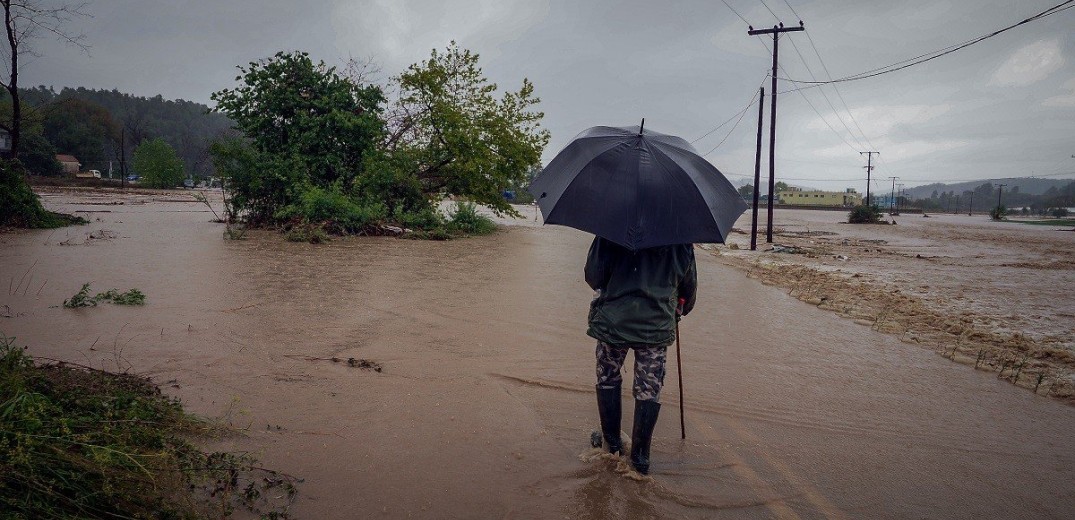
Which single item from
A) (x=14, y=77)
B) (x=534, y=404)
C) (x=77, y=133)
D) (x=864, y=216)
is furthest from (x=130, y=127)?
(x=534, y=404)

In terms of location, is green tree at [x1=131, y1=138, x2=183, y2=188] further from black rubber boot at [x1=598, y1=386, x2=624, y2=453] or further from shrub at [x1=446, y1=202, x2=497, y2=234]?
black rubber boot at [x1=598, y1=386, x2=624, y2=453]

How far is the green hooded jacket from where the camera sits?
3.31 m

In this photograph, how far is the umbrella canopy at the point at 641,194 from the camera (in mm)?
3162

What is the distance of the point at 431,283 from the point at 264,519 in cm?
725

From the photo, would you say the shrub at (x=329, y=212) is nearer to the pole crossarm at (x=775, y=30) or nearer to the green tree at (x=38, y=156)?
the pole crossarm at (x=775, y=30)

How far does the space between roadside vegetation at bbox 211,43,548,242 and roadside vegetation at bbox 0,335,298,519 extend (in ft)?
41.2

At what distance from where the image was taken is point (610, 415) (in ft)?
12.0

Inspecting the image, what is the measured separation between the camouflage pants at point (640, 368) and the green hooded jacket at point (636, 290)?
0.09 metres

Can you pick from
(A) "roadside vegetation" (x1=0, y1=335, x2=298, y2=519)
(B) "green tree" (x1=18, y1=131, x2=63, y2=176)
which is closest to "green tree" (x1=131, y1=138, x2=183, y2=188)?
(B) "green tree" (x1=18, y1=131, x2=63, y2=176)

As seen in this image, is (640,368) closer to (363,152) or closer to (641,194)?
(641,194)

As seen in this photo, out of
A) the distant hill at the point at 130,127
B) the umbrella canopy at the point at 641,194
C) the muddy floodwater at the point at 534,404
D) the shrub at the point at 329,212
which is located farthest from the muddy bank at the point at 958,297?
the distant hill at the point at 130,127

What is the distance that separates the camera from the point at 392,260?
12.8 meters

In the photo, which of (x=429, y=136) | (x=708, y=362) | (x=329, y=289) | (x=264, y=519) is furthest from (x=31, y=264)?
(x=429, y=136)

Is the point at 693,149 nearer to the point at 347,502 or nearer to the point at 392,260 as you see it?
the point at 347,502
